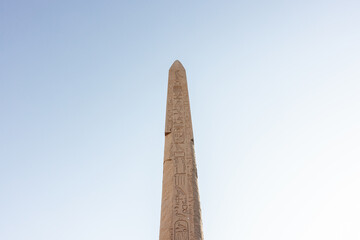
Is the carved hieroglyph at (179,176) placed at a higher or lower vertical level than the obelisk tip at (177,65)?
lower

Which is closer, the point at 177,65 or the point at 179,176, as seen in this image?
the point at 179,176

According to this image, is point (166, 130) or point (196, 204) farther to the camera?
point (166, 130)

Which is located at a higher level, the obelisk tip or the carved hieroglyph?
the obelisk tip

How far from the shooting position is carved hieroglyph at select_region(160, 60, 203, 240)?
4719mm

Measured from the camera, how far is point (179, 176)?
5.23 metres

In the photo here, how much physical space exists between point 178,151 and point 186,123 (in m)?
0.56

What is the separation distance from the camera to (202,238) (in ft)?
15.8

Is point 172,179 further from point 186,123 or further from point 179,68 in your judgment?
point 179,68

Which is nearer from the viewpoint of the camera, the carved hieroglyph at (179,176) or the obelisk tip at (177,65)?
the carved hieroglyph at (179,176)

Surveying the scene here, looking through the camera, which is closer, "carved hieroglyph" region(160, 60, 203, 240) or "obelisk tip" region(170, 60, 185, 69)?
"carved hieroglyph" region(160, 60, 203, 240)

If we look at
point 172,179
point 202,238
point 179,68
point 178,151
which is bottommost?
point 202,238

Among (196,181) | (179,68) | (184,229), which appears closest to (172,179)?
(196,181)

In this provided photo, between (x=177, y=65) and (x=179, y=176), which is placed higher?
(x=177, y=65)

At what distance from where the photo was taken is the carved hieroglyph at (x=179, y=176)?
15.5 ft
